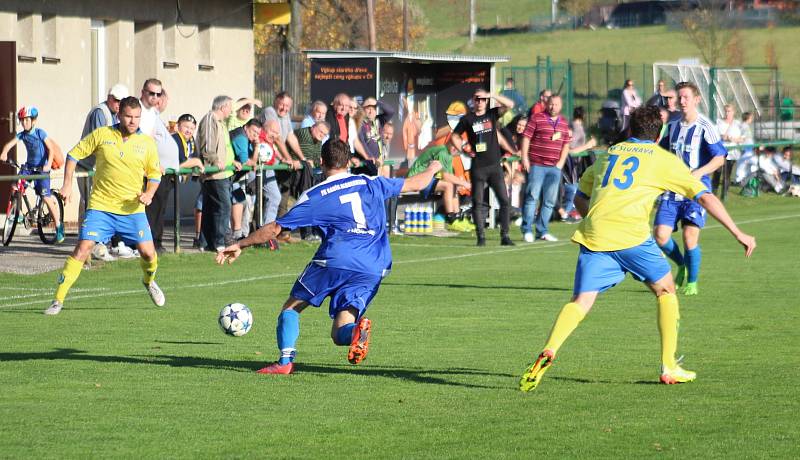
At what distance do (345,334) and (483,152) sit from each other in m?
11.9

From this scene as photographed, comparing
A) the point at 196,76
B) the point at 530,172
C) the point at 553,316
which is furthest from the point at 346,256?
the point at 196,76

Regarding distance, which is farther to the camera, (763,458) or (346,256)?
(346,256)

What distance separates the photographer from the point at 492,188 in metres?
21.2

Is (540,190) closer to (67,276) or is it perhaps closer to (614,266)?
(67,276)

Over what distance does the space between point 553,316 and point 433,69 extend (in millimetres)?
14352

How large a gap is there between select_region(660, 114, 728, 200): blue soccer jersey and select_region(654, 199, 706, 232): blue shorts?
0.14 metres

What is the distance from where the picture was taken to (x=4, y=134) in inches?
841

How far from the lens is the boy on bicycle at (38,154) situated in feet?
64.0

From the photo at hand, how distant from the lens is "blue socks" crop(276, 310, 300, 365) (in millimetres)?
9477

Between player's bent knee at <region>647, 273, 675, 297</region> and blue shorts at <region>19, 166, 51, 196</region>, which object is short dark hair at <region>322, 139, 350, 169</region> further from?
blue shorts at <region>19, 166, 51, 196</region>

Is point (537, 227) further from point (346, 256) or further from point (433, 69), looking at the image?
point (346, 256)

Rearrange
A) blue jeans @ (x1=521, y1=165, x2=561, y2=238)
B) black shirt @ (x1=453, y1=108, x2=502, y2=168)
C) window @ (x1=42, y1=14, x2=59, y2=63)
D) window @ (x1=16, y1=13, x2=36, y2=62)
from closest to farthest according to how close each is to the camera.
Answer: black shirt @ (x1=453, y1=108, x2=502, y2=168) < blue jeans @ (x1=521, y1=165, x2=561, y2=238) < window @ (x1=16, y1=13, x2=36, y2=62) < window @ (x1=42, y1=14, x2=59, y2=63)

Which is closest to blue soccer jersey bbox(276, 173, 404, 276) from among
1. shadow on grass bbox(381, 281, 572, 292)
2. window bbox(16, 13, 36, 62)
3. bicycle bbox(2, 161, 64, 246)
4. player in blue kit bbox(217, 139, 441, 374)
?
player in blue kit bbox(217, 139, 441, 374)

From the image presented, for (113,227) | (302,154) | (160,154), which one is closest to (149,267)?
(113,227)
